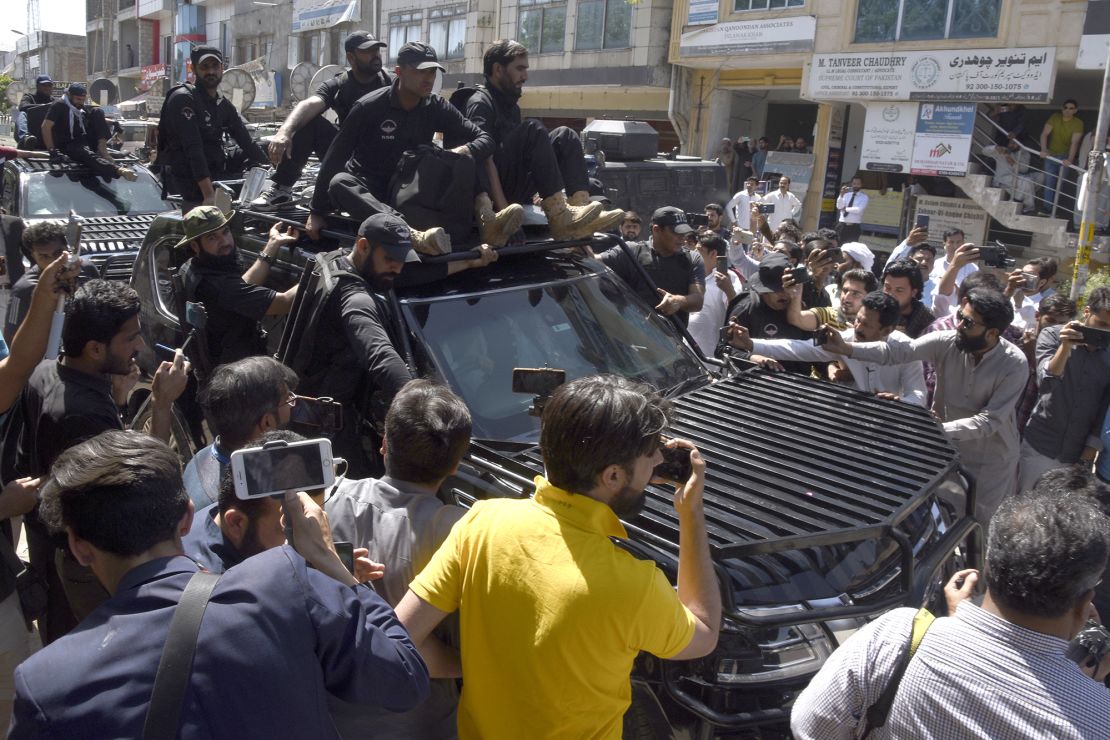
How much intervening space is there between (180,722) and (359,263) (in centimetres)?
260

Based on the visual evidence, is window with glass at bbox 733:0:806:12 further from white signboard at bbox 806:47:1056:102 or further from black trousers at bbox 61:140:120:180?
black trousers at bbox 61:140:120:180

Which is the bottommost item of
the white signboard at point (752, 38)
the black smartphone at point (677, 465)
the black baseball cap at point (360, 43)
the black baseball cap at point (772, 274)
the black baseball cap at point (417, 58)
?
the black smartphone at point (677, 465)

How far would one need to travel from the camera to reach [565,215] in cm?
471

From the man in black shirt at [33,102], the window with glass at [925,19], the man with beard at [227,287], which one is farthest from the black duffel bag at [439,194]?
the window with glass at [925,19]

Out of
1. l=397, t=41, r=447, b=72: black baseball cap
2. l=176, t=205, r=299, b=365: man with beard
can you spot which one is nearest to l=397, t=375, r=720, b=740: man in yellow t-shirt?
l=176, t=205, r=299, b=365: man with beard

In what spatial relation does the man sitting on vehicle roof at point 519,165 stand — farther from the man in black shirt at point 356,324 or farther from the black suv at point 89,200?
the black suv at point 89,200

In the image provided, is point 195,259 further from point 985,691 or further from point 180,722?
point 985,691

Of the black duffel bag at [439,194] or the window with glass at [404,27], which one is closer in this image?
the black duffel bag at [439,194]

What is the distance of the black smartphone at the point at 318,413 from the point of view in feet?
10.2

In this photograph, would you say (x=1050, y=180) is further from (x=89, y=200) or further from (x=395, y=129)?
(x=89, y=200)

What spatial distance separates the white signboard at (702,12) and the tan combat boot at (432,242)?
19.1m

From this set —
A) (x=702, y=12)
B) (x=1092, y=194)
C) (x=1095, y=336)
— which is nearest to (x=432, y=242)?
(x=1095, y=336)

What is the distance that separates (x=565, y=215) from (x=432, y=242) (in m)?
0.93

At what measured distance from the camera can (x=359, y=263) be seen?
13.0 feet
